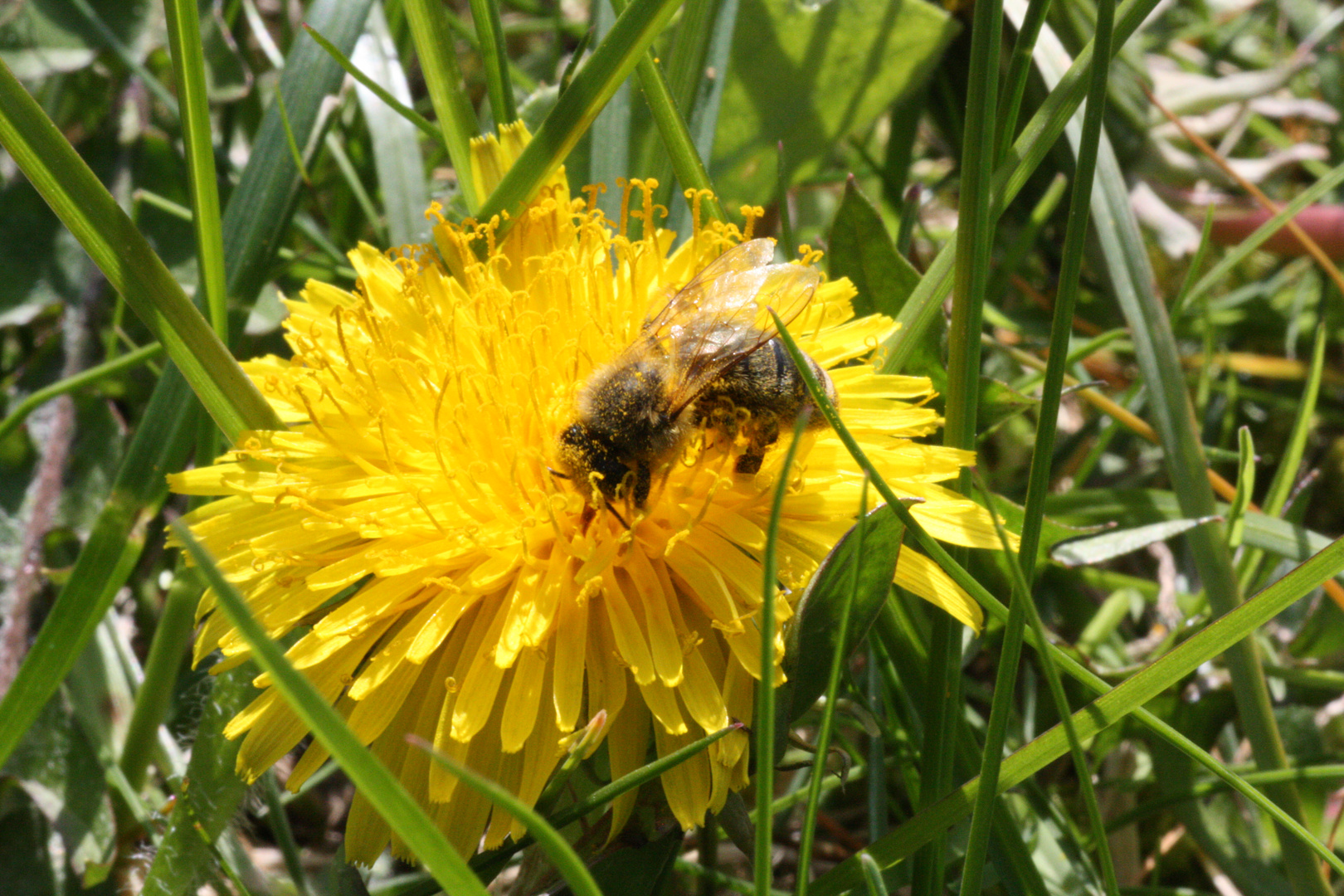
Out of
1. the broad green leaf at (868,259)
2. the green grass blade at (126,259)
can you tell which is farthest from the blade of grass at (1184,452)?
the green grass blade at (126,259)

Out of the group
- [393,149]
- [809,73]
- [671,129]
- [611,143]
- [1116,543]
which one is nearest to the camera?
[671,129]

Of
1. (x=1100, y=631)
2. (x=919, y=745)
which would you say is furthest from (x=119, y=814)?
(x=1100, y=631)

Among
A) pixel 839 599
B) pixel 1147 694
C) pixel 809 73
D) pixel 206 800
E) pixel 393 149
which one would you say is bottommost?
pixel 206 800

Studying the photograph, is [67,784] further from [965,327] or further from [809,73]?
[809,73]

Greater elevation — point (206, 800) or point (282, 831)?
point (206, 800)

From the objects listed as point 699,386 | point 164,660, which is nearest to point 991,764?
point 699,386

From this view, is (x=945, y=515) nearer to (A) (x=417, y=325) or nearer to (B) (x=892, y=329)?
(B) (x=892, y=329)

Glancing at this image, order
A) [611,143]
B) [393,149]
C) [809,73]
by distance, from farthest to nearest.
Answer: [809,73], [393,149], [611,143]

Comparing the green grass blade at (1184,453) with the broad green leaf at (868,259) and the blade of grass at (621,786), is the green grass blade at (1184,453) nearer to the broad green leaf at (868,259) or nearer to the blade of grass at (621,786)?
the broad green leaf at (868,259)
